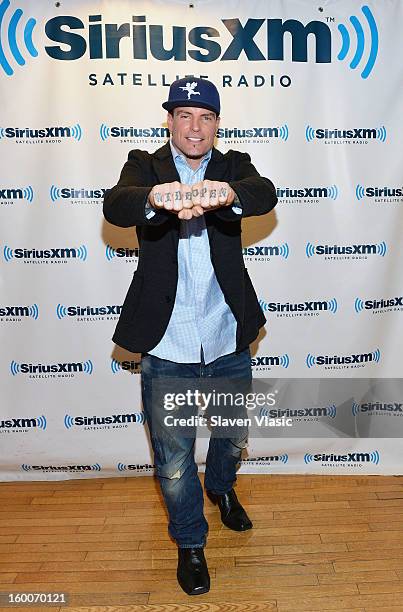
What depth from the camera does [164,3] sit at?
9.60 ft

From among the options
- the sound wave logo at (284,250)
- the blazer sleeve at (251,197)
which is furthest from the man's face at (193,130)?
the sound wave logo at (284,250)

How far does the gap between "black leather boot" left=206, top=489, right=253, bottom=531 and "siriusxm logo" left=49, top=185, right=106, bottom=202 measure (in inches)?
62.3

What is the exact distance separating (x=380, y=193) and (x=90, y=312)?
1618 mm

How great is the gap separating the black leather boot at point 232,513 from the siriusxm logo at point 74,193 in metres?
1.58

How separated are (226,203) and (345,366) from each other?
1644 millimetres

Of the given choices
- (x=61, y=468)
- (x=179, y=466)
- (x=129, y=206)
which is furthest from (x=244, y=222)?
(x=61, y=468)

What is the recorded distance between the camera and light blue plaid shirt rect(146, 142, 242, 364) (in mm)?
2311

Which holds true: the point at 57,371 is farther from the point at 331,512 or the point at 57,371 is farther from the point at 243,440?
the point at 331,512

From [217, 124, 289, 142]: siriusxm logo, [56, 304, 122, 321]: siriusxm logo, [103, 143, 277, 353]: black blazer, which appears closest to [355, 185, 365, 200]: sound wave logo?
[217, 124, 289, 142]: siriusxm logo

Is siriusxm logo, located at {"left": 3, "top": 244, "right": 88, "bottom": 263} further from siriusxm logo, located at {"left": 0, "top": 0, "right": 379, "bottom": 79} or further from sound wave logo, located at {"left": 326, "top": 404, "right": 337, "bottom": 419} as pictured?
sound wave logo, located at {"left": 326, "top": 404, "right": 337, "bottom": 419}

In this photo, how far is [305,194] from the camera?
3.11 m

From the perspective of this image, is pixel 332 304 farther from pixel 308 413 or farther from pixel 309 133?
pixel 309 133

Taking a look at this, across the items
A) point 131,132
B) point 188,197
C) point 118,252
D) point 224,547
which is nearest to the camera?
point 188,197

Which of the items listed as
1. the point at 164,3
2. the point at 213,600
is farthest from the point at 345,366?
the point at 164,3
